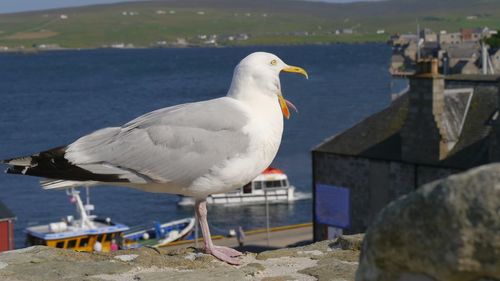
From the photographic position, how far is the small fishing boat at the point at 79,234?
3894 centimetres

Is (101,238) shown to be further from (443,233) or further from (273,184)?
(443,233)

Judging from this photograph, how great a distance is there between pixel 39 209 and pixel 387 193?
31.2 meters

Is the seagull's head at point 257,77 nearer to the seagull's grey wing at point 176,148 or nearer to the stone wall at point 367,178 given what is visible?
the seagull's grey wing at point 176,148

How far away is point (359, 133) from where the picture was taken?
1051 inches

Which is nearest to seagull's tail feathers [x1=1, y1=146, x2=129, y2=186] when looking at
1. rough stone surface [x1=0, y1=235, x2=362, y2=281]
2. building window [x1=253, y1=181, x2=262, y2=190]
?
rough stone surface [x1=0, y1=235, x2=362, y2=281]

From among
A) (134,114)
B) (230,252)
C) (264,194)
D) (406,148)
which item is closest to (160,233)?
(264,194)

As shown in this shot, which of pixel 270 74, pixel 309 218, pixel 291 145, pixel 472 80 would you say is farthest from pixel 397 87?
pixel 270 74

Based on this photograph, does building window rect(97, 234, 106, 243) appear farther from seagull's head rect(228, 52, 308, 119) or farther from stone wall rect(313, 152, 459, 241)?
seagull's head rect(228, 52, 308, 119)

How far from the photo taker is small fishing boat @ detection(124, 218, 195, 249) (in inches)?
1761

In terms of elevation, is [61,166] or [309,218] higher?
[61,166]

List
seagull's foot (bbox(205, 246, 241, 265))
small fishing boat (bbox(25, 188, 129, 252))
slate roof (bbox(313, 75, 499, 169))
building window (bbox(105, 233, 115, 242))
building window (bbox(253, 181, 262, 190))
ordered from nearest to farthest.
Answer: seagull's foot (bbox(205, 246, 241, 265))
slate roof (bbox(313, 75, 499, 169))
small fishing boat (bbox(25, 188, 129, 252))
building window (bbox(105, 233, 115, 242))
building window (bbox(253, 181, 262, 190))

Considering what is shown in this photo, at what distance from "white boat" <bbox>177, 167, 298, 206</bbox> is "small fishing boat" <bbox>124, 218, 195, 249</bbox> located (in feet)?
29.8

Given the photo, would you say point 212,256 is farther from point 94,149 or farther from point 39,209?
point 39,209

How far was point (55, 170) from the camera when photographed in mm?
6703
